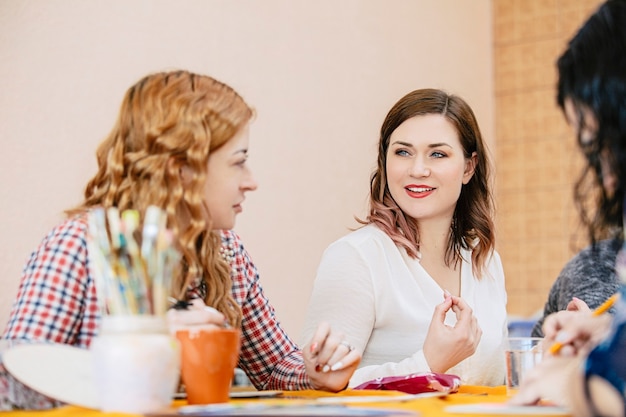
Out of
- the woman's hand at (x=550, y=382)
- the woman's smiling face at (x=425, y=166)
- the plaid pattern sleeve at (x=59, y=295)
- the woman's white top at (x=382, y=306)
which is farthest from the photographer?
the woman's smiling face at (x=425, y=166)

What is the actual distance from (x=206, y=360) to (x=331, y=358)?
34 cm

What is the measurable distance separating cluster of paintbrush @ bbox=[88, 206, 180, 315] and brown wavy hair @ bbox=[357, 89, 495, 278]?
119cm

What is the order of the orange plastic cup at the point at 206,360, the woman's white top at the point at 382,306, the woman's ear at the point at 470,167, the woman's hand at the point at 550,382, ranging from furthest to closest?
the woman's ear at the point at 470,167 < the woman's white top at the point at 382,306 < the orange plastic cup at the point at 206,360 < the woman's hand at the point at 550,382

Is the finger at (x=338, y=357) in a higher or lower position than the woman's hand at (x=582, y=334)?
lower

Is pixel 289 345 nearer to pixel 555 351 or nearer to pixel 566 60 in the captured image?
pixel 555 351

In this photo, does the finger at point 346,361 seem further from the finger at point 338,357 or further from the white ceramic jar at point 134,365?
the white ceramic jar at point 134,365

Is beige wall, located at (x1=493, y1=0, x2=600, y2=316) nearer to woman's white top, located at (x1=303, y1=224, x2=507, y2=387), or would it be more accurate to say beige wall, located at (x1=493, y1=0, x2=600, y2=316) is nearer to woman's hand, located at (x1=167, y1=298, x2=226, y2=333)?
woman's white top, located at (x1=303, y1=224, x2=507, y2=387)

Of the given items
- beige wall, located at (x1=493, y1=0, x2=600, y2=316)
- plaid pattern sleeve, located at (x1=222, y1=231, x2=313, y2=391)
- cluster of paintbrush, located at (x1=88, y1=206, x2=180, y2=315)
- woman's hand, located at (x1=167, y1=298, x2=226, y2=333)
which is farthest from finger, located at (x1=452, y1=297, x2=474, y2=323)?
beige wall, located at (x1=493, y1=0, x2=600, y2=316)

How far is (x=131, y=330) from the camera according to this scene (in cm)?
100

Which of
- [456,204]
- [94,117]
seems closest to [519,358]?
[456,204]

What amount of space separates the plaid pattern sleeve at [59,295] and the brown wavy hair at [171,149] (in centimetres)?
8

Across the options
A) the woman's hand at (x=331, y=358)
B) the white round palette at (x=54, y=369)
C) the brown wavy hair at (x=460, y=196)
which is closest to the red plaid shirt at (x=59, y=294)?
the white round palette at (x=54, y=369)

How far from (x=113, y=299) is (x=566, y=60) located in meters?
0.58

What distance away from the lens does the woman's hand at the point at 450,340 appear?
1.74 meters
